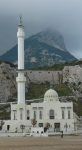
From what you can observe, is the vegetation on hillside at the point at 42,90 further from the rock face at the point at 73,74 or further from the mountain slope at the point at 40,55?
the mountain slope at the point at 40,55

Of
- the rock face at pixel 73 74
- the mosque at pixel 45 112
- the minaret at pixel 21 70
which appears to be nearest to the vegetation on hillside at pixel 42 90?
the rock face at pixel 73 74

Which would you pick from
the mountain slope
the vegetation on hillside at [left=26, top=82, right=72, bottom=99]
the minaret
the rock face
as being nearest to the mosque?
the minaret

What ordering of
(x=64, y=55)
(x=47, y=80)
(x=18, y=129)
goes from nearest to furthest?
(x=18, y=129), (x=47, y=80), (x=64, y=55)

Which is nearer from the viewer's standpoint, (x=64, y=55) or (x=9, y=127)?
(x=9, y=127)

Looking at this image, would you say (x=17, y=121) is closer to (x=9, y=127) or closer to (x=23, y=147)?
(x=9, y=127)

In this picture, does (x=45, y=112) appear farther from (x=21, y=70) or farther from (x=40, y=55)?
(x=40, y=55)

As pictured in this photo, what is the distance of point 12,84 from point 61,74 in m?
24.6

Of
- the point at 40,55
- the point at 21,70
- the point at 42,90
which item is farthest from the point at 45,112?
the point at 40,55

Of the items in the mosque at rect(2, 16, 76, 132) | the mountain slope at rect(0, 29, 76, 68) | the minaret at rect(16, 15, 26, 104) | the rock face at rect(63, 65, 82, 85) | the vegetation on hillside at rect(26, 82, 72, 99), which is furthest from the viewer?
the mountain slope at rect(0, 29, 76, 68)

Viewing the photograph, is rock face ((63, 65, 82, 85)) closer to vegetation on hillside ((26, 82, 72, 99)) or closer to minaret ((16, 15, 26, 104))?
vegetation on hillside ((26, 82, 72, 99))

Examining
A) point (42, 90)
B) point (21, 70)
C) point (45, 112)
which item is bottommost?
point (45, 112)

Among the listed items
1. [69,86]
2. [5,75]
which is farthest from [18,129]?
[69,86]

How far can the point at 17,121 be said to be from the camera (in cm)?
7969

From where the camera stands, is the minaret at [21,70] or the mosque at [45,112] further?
the minaret at [21,70]
